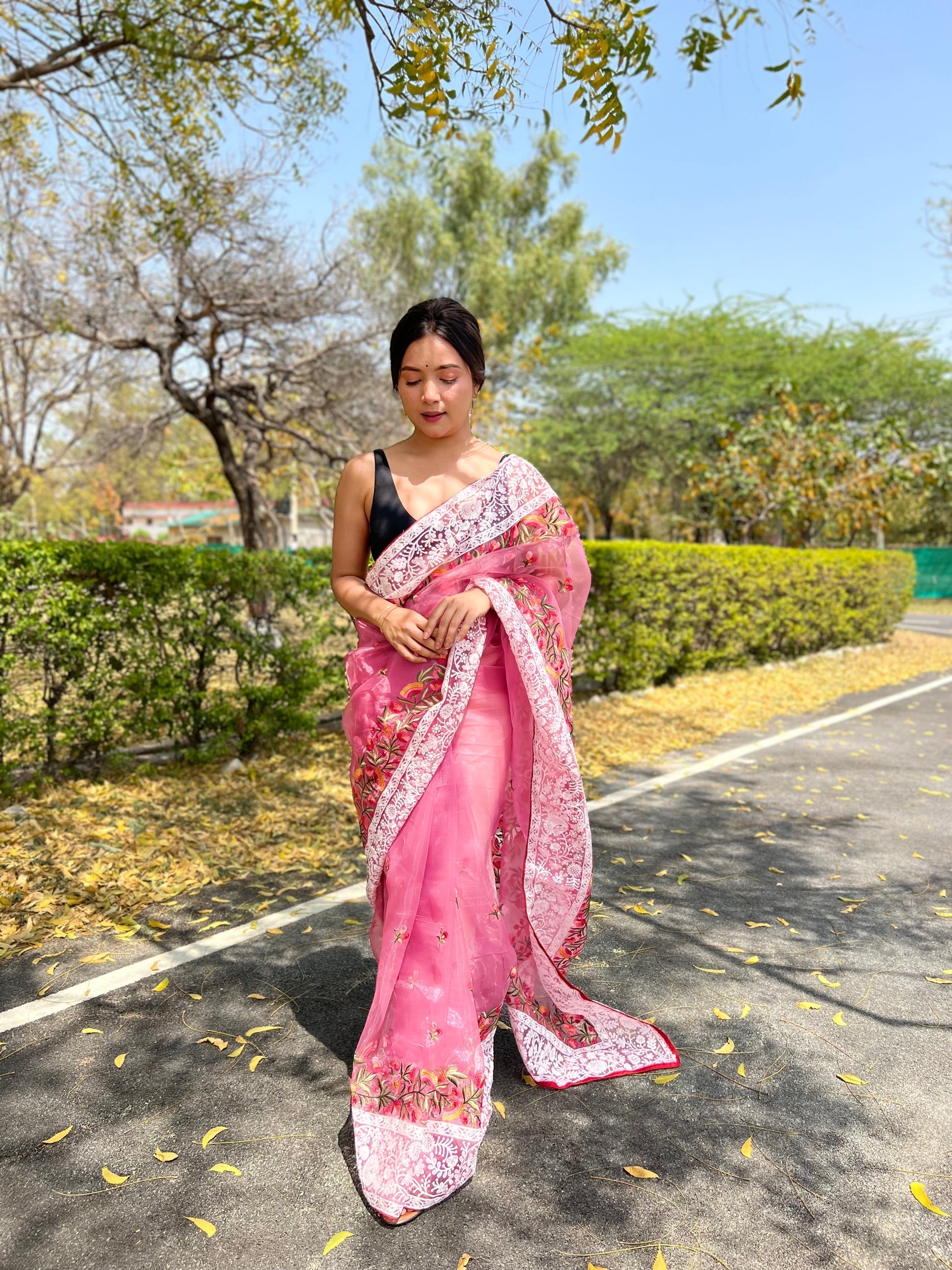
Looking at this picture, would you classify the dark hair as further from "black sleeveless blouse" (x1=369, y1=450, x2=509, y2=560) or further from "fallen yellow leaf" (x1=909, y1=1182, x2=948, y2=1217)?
"fallen yellow leaf" (x1=909, y1=1182, x2=948, y2=1217)

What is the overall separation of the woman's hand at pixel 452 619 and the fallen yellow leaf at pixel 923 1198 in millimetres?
1863

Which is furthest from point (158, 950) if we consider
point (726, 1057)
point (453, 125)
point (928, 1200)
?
point (453, 125)

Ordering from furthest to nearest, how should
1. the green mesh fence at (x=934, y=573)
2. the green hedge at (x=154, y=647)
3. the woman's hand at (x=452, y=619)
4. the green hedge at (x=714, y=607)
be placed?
the green mesh fence at (x=934, y=573) < the green hedge at (x=714, y=607) < the green hedge at (x=154, y=647) < the woman's hand at (x=452, y=619)

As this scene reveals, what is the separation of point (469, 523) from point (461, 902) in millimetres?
1097

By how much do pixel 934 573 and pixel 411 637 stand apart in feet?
137

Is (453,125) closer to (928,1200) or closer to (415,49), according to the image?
(415,49)

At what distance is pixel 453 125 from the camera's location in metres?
5.10

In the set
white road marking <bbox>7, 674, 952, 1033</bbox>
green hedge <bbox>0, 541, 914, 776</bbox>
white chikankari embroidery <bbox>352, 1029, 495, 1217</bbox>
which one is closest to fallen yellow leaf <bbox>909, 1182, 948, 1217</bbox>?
white chikankari embroidery <bbox>352, 1029, 495, 1217</bbox>

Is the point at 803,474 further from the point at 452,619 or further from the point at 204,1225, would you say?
the point at 204,1225

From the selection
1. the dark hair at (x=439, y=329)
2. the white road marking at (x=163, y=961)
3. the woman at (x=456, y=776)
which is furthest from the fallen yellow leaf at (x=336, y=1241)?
the dark hair at (x=439, y=329)

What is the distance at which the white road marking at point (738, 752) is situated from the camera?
19.2 feet

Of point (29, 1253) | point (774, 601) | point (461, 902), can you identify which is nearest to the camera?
point (29, 1253)

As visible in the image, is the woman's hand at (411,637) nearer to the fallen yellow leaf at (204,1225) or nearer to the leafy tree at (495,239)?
the fallen yellow leaf at (204,1225)

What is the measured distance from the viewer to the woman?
2.30 m
